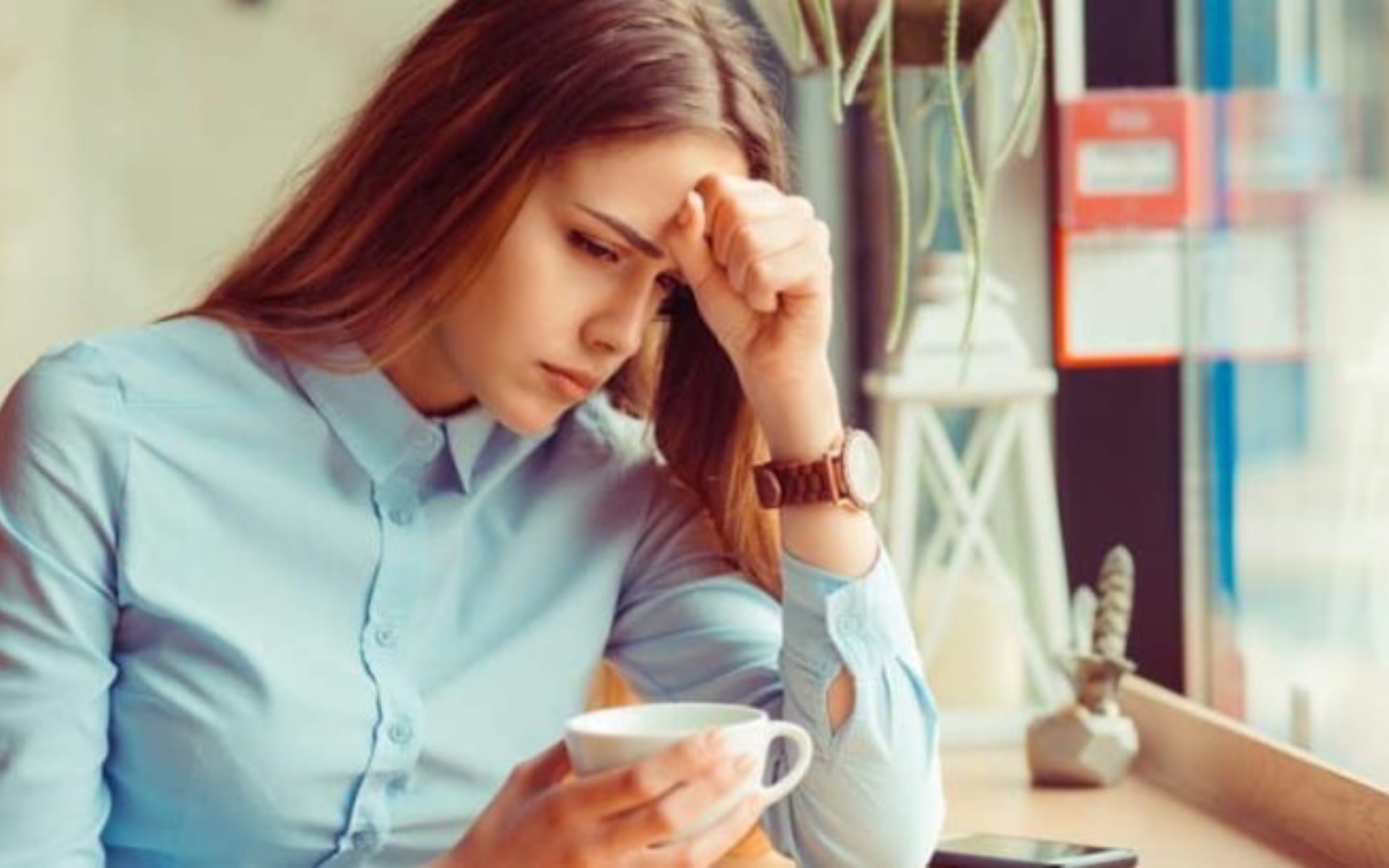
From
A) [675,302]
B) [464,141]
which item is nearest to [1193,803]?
[675,302]

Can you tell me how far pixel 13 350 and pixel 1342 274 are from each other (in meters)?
1.77

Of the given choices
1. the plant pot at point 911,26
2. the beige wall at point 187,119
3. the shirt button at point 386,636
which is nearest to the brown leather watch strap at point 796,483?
the shirt button at point 386,636

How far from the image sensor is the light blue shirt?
132 cm

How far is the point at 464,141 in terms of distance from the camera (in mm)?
1384

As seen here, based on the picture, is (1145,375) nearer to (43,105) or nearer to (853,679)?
(853,679)

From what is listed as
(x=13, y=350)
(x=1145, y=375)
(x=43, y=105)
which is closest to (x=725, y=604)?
(x=1145, y=375)

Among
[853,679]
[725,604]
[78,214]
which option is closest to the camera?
[853,679]

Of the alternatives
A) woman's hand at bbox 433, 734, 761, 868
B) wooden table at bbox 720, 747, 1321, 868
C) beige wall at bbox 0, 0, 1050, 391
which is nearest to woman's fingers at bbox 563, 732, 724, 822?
woman's hand at bbox 433, 734, 761, 868

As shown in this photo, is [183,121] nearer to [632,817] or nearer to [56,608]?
[56,608]

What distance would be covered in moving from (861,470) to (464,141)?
327mm

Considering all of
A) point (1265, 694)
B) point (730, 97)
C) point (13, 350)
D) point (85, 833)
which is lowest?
point (1265, 694)

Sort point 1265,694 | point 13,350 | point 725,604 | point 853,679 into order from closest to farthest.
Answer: point 853,679
point 725,604
point 1265,694
point 13,350

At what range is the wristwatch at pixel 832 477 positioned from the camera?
4.70 feet

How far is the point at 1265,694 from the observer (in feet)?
6.77
